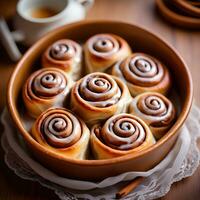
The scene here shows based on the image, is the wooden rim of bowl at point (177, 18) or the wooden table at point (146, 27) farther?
the wooden rim of bowl at point (177, 18)

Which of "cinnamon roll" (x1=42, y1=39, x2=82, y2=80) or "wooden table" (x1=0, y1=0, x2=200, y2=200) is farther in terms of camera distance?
"cinnamon roll" (x1=42, y1=39, x2=82, y2=80)

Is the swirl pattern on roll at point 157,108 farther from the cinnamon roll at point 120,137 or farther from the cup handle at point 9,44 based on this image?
the cup handle at point 9,44

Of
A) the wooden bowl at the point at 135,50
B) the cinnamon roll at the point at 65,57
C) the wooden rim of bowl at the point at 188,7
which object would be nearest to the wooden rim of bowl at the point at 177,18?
the wooden rim of bowl at the point at 188,7

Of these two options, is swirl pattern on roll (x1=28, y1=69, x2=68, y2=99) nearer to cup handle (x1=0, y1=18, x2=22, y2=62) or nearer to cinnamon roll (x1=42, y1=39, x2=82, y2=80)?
cinnamon roll (x1=42, y1=39, x2=82, y2=80)

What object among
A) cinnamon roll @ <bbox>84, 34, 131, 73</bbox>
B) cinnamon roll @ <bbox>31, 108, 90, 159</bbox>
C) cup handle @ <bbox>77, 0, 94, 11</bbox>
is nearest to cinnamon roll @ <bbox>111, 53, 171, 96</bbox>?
cinnamon roll @ <bbox>84, 34, 131, 73</bbox>

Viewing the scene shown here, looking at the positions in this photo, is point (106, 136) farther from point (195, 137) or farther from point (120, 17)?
point (120, 17)

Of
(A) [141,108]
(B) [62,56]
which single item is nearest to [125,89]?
(A) [141,108]

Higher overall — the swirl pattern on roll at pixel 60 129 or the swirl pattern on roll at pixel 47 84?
the swirl pattern on roll at pixel 47 84
